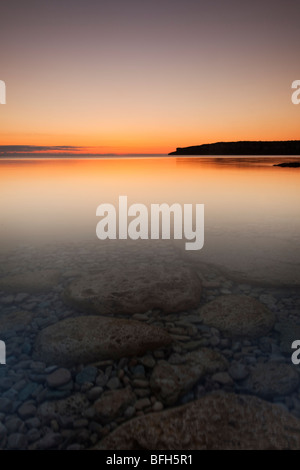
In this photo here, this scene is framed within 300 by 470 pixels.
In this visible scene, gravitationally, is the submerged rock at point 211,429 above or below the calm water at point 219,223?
below

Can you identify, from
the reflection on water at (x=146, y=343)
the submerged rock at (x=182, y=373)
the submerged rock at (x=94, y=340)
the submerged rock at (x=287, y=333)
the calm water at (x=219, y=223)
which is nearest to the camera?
the reflection on water at (x=146, y=343)

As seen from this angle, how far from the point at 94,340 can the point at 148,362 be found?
2.50 feet

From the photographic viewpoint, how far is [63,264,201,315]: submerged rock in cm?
507

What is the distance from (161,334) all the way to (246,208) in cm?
1177

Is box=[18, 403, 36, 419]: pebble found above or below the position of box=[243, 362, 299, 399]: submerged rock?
below

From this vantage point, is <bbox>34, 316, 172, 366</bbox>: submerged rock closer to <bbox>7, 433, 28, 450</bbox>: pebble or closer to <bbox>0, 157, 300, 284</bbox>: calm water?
<bbox>7, 433, 28, 450</bbox>: pebble

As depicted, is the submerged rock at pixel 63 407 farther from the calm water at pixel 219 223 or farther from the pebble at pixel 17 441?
the calm water at pixel 219 223

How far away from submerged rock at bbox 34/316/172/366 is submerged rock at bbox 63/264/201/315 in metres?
0.64

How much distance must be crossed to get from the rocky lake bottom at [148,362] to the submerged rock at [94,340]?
14 millimetres

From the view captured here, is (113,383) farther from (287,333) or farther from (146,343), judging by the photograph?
(287,333)

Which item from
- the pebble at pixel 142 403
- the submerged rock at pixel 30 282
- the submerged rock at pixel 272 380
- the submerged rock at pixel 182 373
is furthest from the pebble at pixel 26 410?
the submerged rock at pixel 30 282

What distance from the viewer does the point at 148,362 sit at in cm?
386

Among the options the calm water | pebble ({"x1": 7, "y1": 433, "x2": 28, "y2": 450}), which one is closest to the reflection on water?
pebble ({"x1": 7, "y1": 433, "x2": 28, "y2": 450})

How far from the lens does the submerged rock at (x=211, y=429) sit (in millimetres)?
2674
